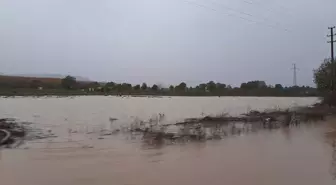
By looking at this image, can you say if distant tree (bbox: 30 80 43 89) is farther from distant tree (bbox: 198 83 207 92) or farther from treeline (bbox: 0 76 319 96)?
distant tree (bbox: 198 83 207 92)

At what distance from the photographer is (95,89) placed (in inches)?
3942

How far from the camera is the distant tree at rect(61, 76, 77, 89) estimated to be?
10038 centimetres

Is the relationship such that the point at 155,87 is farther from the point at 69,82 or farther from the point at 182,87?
the point at 69,82

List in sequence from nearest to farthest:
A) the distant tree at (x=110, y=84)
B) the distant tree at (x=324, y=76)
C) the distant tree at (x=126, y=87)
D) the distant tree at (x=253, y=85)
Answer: the distant tree at (x=324, y=76) → the distant tree at (x=126, y=87) → the distant tree at (x=110, y=84) → the distant tree at (x=253, y=85)

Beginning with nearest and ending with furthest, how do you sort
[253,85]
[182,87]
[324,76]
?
[324,76], [253,85], [182,87]

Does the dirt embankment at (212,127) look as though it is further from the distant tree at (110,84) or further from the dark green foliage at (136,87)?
the distant tree at (110,84)

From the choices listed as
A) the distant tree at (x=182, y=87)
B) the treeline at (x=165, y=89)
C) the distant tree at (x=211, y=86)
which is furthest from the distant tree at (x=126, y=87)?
the distant tree at (x=211, y=86)

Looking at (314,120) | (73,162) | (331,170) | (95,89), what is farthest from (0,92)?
(331,170)

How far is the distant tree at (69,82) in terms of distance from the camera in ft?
329

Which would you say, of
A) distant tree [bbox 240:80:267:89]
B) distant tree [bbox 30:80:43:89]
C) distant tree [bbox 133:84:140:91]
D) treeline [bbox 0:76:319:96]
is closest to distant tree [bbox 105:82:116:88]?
treeline [bbox 0:76:319:96]

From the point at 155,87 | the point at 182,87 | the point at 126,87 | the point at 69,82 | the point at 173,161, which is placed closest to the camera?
the point at 173,161

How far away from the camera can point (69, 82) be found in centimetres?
10169

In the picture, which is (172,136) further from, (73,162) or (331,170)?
(331,170)

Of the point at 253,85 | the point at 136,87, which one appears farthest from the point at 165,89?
the point at 253,85
